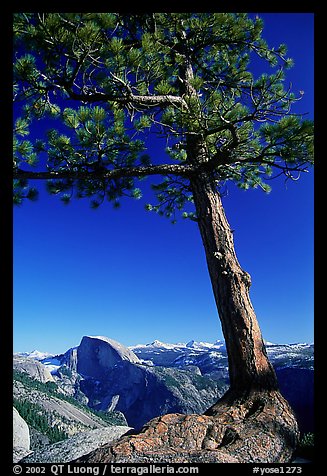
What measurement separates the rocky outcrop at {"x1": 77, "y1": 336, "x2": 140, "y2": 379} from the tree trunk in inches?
5058

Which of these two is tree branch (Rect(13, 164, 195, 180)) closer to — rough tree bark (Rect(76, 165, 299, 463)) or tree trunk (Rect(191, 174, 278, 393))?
rough tree bark (Rect(76, 165, 299, 463))

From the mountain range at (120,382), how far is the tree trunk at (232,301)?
119ft

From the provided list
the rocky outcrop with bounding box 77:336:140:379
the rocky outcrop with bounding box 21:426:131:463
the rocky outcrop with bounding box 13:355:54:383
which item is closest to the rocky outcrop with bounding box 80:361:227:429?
the rocky outcrop with bounding box 77:336:140:379

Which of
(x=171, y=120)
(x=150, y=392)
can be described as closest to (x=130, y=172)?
(x=171, y=120)

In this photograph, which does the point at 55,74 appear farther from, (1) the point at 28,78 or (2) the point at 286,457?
(2) the point at 286,457

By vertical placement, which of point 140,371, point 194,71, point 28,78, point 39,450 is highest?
point 194,71

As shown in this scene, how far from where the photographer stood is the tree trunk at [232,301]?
2807 mm

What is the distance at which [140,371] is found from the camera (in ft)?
320

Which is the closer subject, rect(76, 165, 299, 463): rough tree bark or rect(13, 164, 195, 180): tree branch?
rect(76, 165, 299, 463): rough tree bark

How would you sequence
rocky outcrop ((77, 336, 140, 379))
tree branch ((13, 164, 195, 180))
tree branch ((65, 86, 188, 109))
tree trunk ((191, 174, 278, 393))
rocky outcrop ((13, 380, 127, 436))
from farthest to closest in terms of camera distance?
rocky outcrop ((77, 336, 140, 379)) → rocky outcrop ((13, 380, 127, 436)) → tree branch ((13, 164, 195, 180)) → tree branch ((65, 86, 188, 109)) → tree trunk ((191, 174, 278, 393))

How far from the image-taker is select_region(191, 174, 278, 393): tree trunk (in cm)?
281

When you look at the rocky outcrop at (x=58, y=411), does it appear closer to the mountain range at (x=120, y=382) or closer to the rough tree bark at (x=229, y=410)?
the mountain range at (x=120, y=382)

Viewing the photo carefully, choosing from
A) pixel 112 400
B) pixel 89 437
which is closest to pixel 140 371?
pixel 112 400
